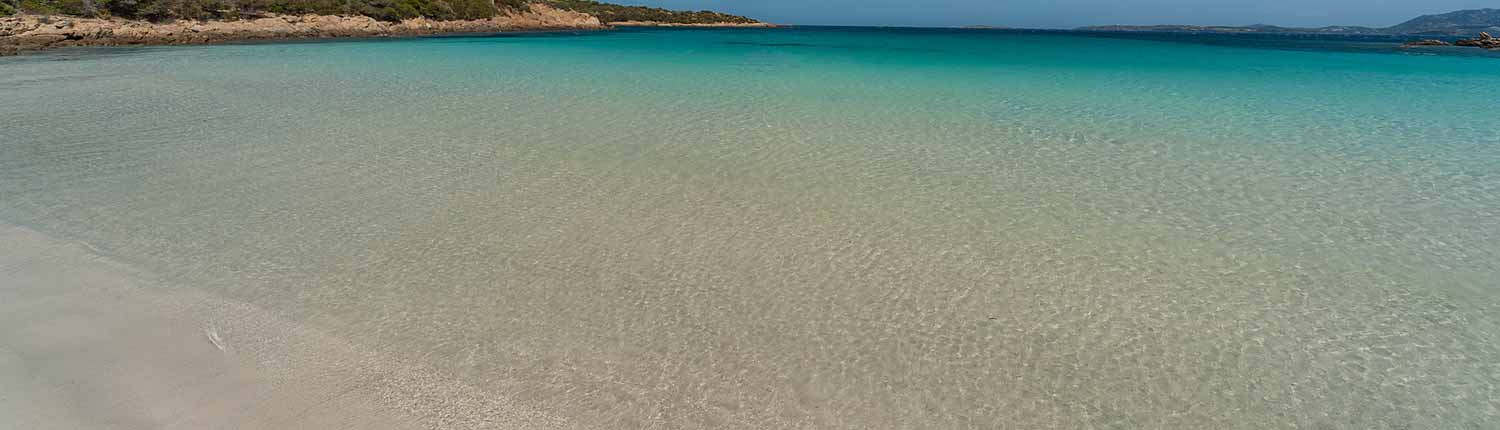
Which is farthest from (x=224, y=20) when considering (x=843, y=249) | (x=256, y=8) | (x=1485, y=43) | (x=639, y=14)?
(x=1485, y=43)

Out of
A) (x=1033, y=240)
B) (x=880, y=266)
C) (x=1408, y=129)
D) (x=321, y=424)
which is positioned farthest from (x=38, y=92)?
(x=1408, y=129)

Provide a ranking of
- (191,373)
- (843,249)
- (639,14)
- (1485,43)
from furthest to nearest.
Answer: (639,14) < (1485,43) < (843,249) < (191,373)

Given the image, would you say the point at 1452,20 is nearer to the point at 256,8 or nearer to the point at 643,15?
the point at 643,15

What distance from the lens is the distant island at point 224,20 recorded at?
25.2 metres

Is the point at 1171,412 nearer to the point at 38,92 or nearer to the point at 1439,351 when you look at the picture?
the point at 1439,351

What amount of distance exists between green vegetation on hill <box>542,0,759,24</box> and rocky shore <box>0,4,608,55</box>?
79.0 feet

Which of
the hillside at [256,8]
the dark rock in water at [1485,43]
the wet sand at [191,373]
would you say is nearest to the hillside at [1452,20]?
the dark rock in water at [1485,43]

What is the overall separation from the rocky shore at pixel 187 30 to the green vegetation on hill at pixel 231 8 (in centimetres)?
74

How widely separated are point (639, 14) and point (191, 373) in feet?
267

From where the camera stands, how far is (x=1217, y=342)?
3.36m

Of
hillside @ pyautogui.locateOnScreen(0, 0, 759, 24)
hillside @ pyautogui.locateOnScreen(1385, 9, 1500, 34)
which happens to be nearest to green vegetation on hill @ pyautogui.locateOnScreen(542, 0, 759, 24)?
hillside @ pyautogui.locateOnScreen(0, 0, 759, 24)

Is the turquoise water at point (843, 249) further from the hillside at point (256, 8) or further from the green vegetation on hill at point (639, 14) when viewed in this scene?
the green vegetation on hill at point (639, 14)

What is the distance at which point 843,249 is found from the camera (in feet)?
14.7

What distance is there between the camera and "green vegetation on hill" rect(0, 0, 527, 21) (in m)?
28.7
